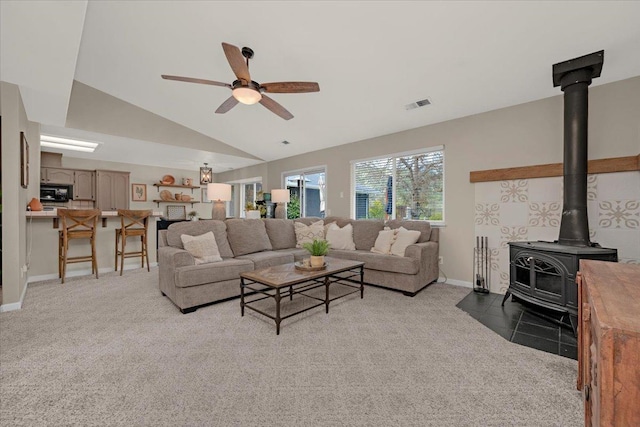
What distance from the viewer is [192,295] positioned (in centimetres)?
282

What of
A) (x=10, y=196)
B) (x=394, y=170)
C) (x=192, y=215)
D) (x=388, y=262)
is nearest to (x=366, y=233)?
(x=388, y=262)

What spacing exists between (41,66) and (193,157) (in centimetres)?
379

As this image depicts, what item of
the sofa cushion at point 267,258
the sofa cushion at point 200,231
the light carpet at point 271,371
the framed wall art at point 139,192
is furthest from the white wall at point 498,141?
the framed wall art at point 139,192

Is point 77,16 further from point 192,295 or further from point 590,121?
point 590,121

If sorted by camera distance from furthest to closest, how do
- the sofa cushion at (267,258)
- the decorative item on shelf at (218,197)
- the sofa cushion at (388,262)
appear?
→ the decorative item on shelf at (218,197) → the sofa cushion at (267,258) → the sofa cushion at (388,262)

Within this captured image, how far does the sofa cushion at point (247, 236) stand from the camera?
12.8 feet

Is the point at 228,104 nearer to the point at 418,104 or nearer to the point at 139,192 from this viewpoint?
the point at 418,104

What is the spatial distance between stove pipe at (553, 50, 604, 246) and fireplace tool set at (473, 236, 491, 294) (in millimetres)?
Result: 1019

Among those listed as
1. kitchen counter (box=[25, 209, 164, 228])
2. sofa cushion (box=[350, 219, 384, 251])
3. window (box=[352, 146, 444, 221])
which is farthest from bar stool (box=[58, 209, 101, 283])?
window (box=[352, 146, 444, 221])

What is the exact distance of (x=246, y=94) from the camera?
8.88ft

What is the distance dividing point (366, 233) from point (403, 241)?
82 cm

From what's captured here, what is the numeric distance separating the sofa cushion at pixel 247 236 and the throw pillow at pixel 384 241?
1680 millimetres

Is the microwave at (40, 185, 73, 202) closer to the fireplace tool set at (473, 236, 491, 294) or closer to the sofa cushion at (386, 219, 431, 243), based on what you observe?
the sofa cushion at (386, 219, 431, 243)

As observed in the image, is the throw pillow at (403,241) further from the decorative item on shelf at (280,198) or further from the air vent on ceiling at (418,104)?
the decorative item on shelf at (280,198)
